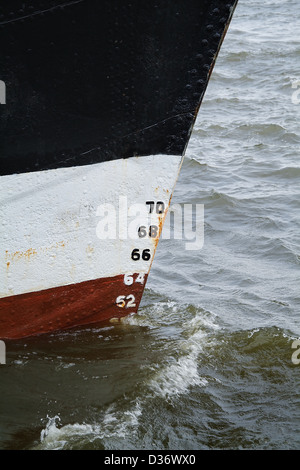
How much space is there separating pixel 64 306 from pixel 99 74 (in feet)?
4.63

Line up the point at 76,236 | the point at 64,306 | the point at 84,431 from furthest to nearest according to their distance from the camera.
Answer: the point at 64,306, the point at 76,236, the point at 84,431

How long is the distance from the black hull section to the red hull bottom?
0.78m

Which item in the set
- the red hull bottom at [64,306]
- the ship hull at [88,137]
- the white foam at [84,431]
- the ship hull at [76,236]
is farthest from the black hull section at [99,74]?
the white foam at [84,431]

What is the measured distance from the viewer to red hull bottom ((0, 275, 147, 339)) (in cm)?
383

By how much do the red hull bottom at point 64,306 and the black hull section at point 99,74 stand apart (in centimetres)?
78

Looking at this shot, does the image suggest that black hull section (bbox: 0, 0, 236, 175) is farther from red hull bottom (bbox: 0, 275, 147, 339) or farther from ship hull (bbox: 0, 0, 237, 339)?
red hull bottom (bbox: 0, 275, 147, 339)

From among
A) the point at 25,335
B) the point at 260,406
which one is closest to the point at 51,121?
the point at 25,335

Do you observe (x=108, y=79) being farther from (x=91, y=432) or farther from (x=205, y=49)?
(x=91, y=432)

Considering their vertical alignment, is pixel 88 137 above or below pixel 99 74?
below

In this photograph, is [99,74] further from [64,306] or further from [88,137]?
[64,306]

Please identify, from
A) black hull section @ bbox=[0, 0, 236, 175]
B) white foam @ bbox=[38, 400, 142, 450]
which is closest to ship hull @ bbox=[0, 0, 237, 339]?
black hull section @ bbox=[0, 0, 236, 175]

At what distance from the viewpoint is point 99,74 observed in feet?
11.2

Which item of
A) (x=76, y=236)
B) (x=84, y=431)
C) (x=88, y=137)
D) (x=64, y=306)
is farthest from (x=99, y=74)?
(x=84, y=431)

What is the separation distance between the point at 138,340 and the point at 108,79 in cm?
170
